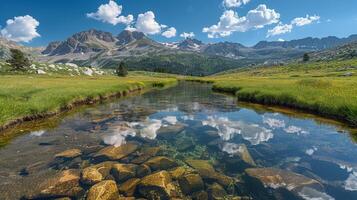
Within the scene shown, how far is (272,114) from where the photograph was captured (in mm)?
33094

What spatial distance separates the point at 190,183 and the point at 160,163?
Result: 310cm

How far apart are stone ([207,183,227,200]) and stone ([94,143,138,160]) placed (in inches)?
254

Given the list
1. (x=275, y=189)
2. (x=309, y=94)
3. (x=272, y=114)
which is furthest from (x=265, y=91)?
(x=275, y=189)

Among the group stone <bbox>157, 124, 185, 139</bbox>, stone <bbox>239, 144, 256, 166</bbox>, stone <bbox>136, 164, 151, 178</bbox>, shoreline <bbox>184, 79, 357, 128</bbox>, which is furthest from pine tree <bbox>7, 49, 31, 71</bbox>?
stone <bbox>239, 144, 256, 166</bbox>

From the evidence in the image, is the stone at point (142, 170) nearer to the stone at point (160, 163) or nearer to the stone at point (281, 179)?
the stone at point (160, 163)

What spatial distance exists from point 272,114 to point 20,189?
92.2 feet

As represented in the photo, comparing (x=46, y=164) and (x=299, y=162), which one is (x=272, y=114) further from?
(x=46, y=164)

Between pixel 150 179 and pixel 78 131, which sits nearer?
pixel 150 179

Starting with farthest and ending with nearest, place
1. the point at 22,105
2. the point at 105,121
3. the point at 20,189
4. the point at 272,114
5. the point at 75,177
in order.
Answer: the point at 272,114 → the point at 105,121 → the point at 22,105 → the point at 75,177 → the point at 20,189

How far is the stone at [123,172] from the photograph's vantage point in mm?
13308

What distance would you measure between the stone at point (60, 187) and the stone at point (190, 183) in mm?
4508

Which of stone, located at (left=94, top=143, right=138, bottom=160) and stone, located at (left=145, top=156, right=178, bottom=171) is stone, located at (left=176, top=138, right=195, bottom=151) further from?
stone, located at (left=94, top=143, right=138, bottom=160)

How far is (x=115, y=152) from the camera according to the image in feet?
57.0

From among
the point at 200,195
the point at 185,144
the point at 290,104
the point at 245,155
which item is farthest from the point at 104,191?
the point at 290,104
